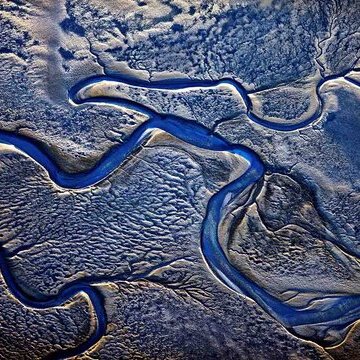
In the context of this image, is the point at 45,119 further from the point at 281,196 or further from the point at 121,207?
the point at 281,196

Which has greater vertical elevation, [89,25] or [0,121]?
[89,25]

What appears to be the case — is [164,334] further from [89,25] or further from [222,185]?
[89,25]

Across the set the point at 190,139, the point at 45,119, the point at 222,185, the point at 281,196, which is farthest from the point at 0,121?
Answer: the point at 281,196

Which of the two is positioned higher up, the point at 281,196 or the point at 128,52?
the point at 128,52

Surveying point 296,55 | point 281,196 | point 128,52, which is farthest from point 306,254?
point 128,52

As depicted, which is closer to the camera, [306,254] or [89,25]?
[306,254]

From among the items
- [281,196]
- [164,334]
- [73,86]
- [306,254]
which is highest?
[73,86]
